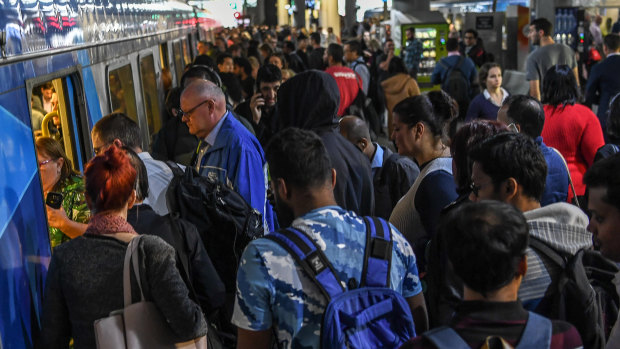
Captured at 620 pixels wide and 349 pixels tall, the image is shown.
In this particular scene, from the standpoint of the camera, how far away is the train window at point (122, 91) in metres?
6.26

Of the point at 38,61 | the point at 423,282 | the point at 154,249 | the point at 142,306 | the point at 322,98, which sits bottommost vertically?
the point at 423,282

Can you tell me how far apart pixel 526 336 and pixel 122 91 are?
5.46 m

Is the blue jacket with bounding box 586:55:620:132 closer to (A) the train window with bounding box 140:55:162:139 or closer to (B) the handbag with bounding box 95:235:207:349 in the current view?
(A) the train window with bounding box 140:55:162:139

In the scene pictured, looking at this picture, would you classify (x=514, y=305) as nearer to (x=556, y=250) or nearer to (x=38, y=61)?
(x=556, y=250)

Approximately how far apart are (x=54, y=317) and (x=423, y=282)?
5.25 feet

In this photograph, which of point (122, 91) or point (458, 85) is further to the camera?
point (458, 85)

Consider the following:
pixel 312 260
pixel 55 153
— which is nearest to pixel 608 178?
pixel 312 260

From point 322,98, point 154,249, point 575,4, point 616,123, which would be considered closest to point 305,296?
point 154,249

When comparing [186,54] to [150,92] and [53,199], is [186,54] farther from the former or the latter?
[53,199]

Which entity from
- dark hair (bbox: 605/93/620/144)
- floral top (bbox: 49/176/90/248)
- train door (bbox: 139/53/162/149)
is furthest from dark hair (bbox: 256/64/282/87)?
dark hair (bbox: 605/93/620/144)

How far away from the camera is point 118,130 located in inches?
154

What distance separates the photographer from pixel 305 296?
2342 mm

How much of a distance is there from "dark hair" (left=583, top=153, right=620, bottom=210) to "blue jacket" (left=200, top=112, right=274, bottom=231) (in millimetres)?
2336

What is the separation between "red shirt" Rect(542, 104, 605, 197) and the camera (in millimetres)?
5340
